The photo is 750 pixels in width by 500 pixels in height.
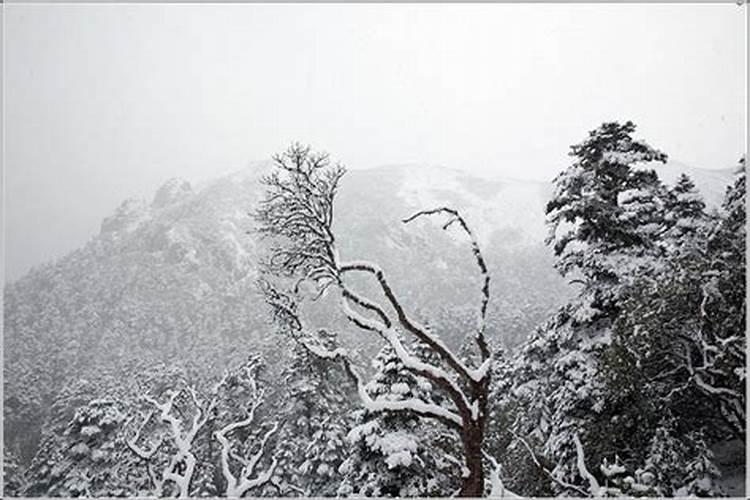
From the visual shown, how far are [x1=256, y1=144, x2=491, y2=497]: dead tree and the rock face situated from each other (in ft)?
82.4

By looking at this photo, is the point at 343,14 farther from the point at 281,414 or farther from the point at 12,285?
the point at 12,285

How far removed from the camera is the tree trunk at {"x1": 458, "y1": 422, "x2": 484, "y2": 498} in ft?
18.3

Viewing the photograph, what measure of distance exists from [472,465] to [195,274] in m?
93.5

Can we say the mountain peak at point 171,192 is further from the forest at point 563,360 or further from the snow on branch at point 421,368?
the snow on branch at point 421,368

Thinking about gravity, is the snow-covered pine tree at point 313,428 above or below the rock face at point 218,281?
below

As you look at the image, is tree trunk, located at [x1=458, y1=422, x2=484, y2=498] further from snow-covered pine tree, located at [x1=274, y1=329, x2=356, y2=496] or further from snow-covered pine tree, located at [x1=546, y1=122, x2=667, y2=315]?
snow-covered pine tree, located at [x1=274, y1=329, x2=356, y2=496]

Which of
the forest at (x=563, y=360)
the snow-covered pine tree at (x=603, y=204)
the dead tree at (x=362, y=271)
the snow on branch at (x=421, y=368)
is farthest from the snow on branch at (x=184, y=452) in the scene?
the snow-covered pine tree at (x=603, y=204)

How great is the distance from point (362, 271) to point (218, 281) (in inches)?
3465

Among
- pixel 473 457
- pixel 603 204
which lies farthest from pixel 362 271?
pixel 603 204

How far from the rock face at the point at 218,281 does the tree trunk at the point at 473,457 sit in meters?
25.6

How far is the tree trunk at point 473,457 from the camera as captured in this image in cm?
557

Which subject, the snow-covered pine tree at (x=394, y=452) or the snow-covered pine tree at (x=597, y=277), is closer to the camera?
the snow-covered pine tree at (x=597, y=277)

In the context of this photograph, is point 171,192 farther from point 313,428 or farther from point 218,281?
point 313,428

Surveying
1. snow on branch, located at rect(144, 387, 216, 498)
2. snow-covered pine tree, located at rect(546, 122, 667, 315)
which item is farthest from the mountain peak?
snow-covered pine tree, located at rect(546, 122, 667, 315)
